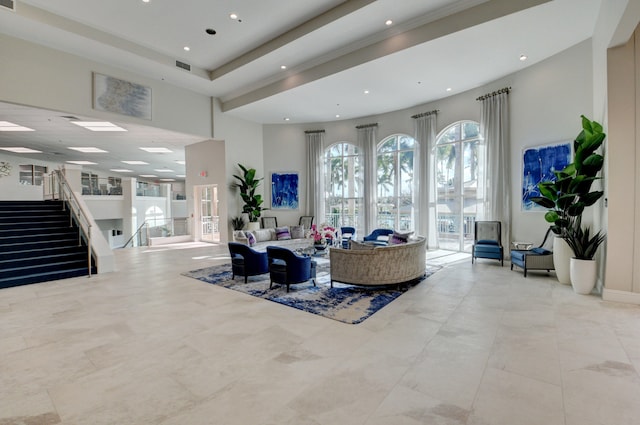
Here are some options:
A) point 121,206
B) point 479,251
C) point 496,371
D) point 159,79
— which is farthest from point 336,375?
point 121,206

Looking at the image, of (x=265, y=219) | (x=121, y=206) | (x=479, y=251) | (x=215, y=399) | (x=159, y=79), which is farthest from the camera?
(x=121, y=206)

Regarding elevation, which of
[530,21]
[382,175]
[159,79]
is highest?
[159,79]

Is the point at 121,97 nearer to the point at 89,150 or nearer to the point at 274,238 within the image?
the point at 274,238

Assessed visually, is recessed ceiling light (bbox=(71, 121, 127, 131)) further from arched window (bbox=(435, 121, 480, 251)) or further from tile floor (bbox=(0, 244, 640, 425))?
arched window (bbox=(435, 121, 480, 251))

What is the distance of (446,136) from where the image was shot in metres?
9.62

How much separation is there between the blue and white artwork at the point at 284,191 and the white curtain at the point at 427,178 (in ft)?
16.5

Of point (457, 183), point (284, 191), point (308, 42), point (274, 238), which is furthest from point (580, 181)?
point (284, 191)

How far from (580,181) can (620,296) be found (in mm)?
1807

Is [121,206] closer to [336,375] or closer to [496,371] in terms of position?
[336,375]

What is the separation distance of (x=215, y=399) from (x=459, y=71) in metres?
8.43

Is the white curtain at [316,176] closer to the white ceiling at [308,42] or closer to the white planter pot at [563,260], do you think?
the white ceiling at [308,42]

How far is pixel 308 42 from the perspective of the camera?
23.5 feet

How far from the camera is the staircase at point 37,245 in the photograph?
6.25 metres

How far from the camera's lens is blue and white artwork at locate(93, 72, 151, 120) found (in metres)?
7.94
